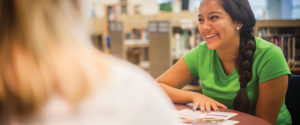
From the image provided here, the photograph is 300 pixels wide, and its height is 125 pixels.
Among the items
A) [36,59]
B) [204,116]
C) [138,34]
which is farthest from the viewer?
[138,34]

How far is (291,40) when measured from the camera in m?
3.68

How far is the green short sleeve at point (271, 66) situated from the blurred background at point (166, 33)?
38.2 inches

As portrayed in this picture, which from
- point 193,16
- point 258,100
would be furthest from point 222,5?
point 193,16

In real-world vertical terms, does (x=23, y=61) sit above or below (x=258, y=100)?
above

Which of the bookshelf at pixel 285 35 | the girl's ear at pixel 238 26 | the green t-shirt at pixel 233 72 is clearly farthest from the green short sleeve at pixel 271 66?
the bookshelf at pixel 285 35

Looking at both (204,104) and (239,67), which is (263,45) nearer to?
(239,67)

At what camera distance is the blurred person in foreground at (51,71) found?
479mm

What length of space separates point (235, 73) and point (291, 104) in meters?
0.38

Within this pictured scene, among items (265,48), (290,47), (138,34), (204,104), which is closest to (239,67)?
(265,48)

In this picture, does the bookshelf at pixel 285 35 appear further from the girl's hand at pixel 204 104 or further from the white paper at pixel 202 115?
the white paper at pixel 202 115

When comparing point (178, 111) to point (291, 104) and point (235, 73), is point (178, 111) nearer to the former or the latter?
point (235, 73)

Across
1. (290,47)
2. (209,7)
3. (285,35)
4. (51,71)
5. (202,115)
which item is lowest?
(202,115)

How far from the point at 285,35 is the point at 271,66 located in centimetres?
213

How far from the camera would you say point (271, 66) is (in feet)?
6.00
